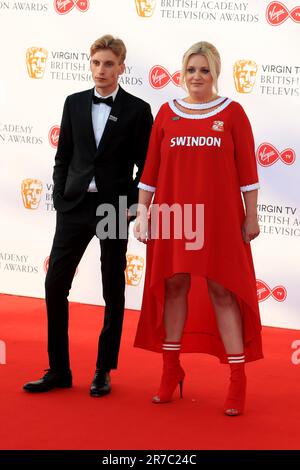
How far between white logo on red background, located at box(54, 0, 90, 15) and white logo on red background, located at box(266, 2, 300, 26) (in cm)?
107

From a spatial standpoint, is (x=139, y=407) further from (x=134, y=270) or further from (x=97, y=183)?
(x=134, y=270)

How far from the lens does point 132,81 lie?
5039 millimetres

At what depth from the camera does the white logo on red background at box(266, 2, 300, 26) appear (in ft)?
15.2

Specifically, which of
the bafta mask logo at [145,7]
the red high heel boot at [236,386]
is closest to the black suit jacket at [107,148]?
the red high heel boot at [236,386]

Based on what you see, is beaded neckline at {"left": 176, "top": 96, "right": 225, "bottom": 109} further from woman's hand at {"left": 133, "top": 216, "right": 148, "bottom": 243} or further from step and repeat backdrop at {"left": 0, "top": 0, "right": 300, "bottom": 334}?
step and repeat backdrop at {"left": 0, "top": 0, "right": 300, "bottom": 334}

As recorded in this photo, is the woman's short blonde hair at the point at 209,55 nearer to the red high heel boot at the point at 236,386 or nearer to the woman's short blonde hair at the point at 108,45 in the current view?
the woman's short blonde hair at the point at 108,45

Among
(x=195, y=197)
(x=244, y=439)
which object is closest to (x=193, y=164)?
(x=195, y=197)

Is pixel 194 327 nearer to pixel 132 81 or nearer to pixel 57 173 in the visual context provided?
pixel 57 173

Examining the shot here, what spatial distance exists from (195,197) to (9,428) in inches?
40.4

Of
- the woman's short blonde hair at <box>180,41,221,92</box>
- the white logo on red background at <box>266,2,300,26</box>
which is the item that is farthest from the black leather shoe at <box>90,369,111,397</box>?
the white logo on red background at <box>266,2,300,26</box>

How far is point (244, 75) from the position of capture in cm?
477

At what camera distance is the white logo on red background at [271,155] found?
15.6ft

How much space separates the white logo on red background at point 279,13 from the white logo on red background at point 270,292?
1.42 meters

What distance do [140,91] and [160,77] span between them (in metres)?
0.14
